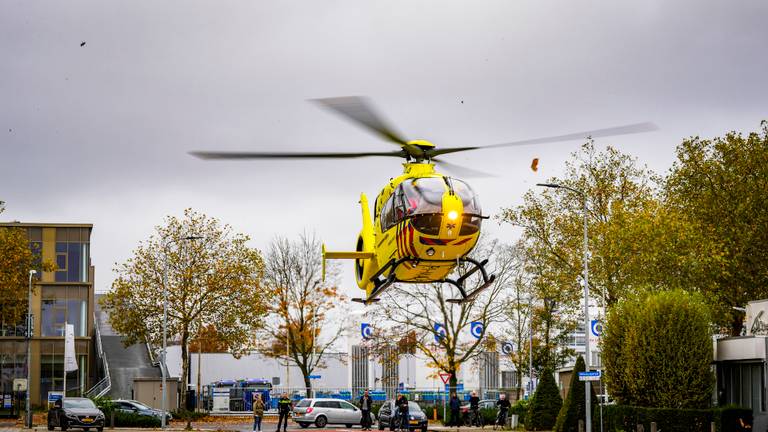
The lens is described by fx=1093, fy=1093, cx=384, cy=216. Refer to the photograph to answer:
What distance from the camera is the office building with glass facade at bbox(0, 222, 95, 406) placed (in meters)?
69.9

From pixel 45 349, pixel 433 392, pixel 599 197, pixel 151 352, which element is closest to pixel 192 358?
pixel 151 352

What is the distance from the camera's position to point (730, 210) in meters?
49.7

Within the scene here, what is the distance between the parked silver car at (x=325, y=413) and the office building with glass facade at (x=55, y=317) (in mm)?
24335

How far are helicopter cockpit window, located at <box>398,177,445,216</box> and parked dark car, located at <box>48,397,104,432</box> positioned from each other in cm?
2414

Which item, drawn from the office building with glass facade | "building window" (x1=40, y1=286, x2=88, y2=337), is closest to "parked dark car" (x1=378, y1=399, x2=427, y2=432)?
the office building with glass facade

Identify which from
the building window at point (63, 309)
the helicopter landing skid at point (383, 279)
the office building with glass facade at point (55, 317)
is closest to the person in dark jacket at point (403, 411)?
the helicopter landing skid at point (383, 279)

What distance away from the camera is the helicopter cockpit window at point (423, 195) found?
76.6 feet

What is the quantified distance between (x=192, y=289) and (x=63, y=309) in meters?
18.3

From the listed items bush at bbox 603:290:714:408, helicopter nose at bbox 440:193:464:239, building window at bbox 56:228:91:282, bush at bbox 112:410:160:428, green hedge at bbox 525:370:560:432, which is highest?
building window at bbox 56:228:91:282

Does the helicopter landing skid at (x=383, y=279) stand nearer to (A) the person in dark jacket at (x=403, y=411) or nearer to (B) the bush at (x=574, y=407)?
(B) the bush at (x=574, y=407)

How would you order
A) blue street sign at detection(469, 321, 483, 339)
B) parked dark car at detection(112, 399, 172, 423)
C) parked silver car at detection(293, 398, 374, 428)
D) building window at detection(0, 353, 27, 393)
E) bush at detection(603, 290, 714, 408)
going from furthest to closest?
building window at detection(0, 353, 27, 393), blue street sign at detection(469, 321, 483, 339), parked dark car at detection(112, 399, 172, 423), parked silver car at detection(293, 398, 374, 428), bush at detection(603, 290, 714, 408)

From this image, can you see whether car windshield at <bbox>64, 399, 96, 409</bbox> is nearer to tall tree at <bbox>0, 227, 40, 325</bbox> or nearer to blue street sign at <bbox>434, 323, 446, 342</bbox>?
tall tree at <bbox>0, 227, 40, 325</bbox>

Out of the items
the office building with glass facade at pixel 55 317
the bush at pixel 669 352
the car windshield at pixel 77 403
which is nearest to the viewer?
the bush at pixel 669 352

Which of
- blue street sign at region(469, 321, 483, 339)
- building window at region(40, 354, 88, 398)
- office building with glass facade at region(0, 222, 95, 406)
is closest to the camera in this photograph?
blue street sign at region(469, 321, 483, 339)
